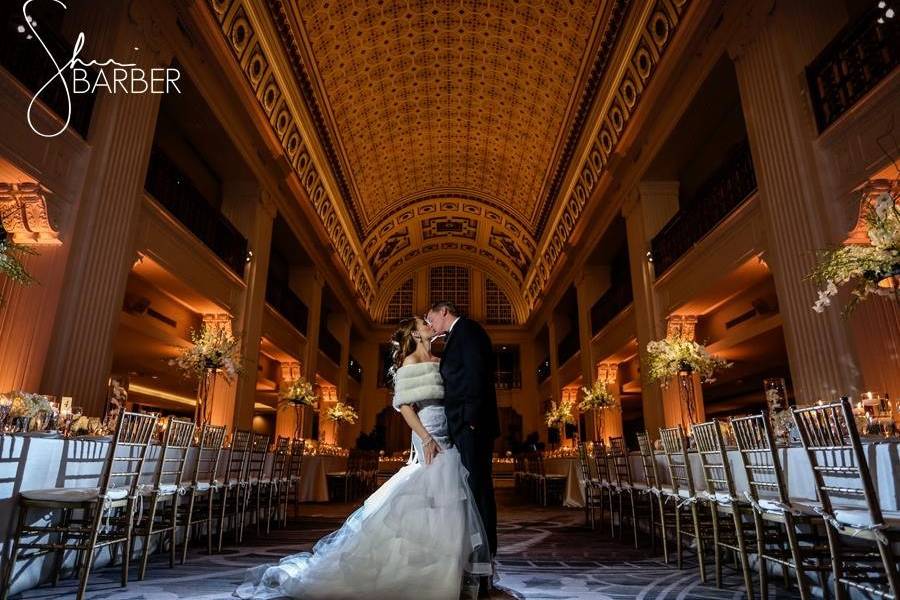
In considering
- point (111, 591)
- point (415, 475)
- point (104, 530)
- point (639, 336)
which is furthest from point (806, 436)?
point (639, 336)

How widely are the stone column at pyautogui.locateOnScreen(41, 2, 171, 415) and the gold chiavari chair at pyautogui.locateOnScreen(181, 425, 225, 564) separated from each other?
3.56 feet

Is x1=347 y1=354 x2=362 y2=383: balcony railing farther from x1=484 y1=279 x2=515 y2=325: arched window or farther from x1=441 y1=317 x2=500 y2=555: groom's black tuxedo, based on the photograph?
x1=441 y1=317 x2=500 y2=555: groom's black tuxedo

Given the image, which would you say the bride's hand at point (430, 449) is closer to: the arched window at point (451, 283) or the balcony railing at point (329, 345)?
the balcony railing at point (329, 345)

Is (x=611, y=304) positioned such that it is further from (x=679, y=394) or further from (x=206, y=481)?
(x=206, y=481)

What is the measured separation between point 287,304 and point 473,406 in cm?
942

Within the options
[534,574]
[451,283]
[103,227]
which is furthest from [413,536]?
[451,283]

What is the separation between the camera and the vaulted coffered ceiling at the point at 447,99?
852 centimetres

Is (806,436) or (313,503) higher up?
(806,436)

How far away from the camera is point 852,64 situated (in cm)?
432

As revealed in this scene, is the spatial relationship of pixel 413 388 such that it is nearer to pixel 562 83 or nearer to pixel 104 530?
pixel 104 530

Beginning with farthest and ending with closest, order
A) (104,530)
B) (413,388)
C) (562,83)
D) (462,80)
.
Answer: (462,80) → (562,83) → (104,530) → (413,388)

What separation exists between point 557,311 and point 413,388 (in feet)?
46.1

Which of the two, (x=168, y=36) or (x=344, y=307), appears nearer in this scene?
(x=168, y=36)

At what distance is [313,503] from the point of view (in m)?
9.71
